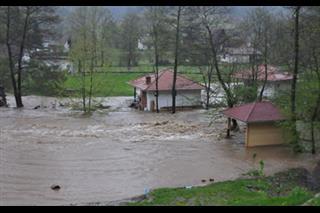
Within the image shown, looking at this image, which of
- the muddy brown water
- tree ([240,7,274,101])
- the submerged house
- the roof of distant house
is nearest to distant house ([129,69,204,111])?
the roof of distant house

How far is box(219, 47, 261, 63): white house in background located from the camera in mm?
34934

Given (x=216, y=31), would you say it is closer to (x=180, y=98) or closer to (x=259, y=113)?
(x=180, y=98)

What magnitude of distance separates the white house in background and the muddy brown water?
228 inches

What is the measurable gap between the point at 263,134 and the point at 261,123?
646mm

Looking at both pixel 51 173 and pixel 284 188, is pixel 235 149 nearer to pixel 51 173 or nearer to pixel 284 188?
pixel 284 188

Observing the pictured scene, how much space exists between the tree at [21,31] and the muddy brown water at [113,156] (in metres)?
5.87

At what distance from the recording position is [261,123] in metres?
22.5

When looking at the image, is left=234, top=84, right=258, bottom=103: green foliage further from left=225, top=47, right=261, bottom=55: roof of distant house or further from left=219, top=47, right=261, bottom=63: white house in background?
left=225, top=47, right=261, bottom=55: roof of distant house

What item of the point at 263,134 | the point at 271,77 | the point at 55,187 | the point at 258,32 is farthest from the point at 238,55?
the point at 55,187

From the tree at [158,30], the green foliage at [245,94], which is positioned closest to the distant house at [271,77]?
the green foliage at [245,94]

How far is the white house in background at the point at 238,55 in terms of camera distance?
34.9 metres

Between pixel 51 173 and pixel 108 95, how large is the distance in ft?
90.9

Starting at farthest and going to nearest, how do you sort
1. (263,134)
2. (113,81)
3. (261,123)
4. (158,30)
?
(113,81), (158,30), (263,134), (261,123)
